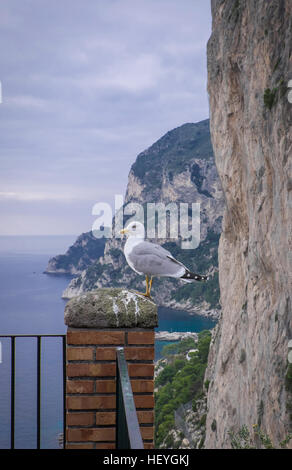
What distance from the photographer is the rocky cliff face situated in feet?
43.2

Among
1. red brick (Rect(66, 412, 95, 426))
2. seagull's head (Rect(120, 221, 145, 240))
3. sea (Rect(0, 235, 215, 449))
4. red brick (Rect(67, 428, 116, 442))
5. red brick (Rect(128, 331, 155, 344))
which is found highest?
seagull's head (Rect(120, 221, 145, 240))

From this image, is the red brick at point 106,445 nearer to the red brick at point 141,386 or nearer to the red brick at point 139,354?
the red brick at point 141,386

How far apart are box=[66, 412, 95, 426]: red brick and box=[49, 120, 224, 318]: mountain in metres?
91.9

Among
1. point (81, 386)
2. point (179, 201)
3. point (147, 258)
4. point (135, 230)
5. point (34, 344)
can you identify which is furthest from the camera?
point (179, 201)

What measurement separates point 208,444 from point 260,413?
9.78 metres

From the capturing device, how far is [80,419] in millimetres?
2820

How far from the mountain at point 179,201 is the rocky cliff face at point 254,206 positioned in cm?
7316

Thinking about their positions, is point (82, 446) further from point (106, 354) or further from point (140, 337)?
point (140, 337)

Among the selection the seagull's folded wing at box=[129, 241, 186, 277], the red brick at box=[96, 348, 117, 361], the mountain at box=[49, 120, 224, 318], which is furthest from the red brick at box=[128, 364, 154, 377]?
the mountain at box=[49, 120, 224, 318]

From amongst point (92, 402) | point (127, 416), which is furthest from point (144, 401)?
point (127, 416)

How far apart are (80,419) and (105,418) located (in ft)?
0.48

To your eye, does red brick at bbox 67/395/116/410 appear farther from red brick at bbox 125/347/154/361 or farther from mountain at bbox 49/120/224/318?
mountain at bbox 49/120/224/318

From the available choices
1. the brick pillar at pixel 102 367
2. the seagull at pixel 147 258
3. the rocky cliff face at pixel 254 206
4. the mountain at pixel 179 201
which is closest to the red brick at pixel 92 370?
the brick pillar at pixel 102 367

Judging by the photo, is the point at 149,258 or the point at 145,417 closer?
the point at 145,417
